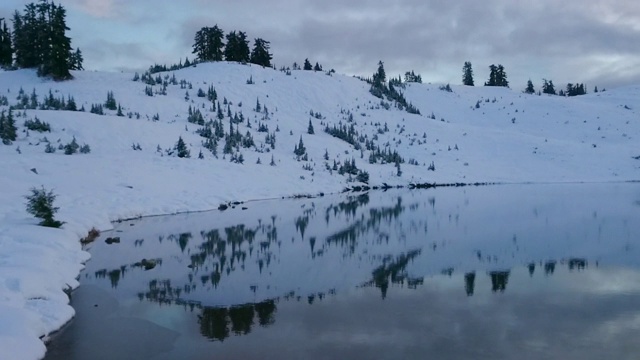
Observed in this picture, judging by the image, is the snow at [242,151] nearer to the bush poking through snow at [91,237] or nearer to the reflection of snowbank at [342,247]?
the bush poking through snow at [91,237]

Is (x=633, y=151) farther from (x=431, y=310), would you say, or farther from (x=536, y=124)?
(x=431, y=310)

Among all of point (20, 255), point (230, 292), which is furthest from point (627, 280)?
point (20, 255)

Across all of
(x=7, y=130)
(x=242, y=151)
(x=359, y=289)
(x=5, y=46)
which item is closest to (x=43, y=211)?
(x=359, y=289)

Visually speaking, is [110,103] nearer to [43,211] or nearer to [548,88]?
[43,211]

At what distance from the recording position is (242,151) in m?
40.7

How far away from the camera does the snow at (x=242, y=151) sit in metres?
14.7

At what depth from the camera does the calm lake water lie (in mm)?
9688

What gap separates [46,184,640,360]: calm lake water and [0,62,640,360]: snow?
3.50 ft

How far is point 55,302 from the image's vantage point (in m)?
11.3

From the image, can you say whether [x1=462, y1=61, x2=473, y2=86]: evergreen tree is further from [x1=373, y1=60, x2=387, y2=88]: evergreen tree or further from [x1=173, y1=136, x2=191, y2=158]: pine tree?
[x1=173, y1=136, x2=191, y2=158]: pine tree

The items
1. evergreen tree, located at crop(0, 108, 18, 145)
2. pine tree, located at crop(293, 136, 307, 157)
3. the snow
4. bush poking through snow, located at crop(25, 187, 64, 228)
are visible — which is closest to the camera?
the snow

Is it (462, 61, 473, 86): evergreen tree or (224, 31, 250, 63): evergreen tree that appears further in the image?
(462, 61, 473, 86): evergreen tree

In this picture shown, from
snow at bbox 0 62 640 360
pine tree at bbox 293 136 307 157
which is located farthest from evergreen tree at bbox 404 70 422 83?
pine tree at bbox 293 136 307 157

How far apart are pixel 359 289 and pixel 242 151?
28.2m
